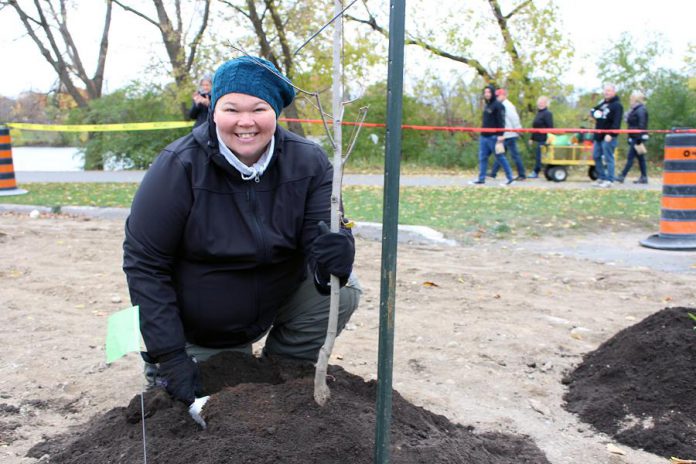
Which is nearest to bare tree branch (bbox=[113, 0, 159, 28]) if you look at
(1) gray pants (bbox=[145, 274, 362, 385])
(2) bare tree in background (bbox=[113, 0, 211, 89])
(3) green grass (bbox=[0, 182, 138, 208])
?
(2) bare tree in background (bbox=[113, 0, 211, 89])

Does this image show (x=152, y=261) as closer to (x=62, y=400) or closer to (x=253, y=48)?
(x=62, y=400)

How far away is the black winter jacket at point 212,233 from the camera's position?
99.9 inches

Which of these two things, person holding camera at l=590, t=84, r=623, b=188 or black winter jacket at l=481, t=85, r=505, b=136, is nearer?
person holding camera at l=590, t=84, r=623, b=188

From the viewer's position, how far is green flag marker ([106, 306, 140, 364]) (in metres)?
2.14

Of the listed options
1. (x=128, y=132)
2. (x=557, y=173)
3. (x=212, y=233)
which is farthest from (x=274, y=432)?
(x=128, y=132)

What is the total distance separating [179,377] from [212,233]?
1.71 feet

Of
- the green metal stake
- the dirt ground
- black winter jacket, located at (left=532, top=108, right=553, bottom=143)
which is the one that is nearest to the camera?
the green metal stake

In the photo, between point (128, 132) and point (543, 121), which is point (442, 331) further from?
point (128, 132)

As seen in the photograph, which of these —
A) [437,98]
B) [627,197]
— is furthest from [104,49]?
[627,197]

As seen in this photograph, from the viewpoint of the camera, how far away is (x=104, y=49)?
77.6 ft

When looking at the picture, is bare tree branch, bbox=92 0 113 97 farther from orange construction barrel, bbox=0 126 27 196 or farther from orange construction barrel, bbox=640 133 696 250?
orange construction barrel, bbox=640 133 696 250

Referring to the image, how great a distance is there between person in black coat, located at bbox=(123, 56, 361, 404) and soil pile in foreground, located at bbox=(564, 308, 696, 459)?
146 centimetres

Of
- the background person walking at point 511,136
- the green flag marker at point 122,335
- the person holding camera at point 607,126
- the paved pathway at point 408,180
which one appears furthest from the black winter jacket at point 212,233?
the background person walking at point 511,136

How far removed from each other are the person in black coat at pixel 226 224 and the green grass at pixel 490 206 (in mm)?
5105
